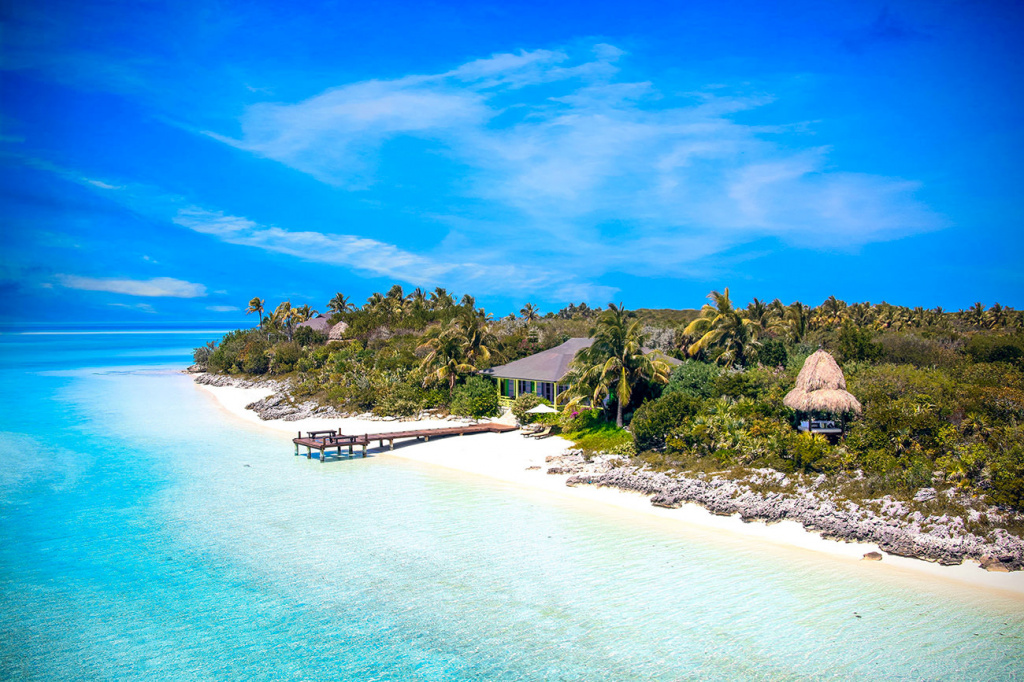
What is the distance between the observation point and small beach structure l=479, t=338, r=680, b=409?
91.6 ft

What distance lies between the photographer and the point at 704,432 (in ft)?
62.2

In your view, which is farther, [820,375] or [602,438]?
Answer: [602,438]

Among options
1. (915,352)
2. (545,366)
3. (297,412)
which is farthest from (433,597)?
(915,352)

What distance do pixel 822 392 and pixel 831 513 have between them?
398 cm

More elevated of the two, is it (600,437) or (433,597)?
(600,437)

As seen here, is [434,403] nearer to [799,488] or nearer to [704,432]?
[704,432]

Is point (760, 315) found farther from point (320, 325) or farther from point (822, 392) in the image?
point (320, 325)

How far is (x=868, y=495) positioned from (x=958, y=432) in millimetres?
→ 3243

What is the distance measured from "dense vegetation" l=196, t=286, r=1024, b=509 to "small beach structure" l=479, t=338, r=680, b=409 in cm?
101

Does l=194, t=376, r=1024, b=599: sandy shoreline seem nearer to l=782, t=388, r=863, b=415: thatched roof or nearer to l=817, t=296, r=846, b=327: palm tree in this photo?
l=782, t=388, r=863, b=415: thatched roof

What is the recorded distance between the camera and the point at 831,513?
14.5 metres

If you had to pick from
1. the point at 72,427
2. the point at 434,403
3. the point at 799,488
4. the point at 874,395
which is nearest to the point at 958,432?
the point at 874,395

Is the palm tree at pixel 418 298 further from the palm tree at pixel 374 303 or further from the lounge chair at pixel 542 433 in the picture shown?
the lounge chair at pixel 542 433

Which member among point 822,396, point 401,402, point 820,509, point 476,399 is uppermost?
point 822,396
